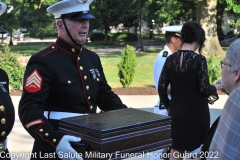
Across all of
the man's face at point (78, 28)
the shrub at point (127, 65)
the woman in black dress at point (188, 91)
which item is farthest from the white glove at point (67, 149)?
the shrub at point (127, 65)

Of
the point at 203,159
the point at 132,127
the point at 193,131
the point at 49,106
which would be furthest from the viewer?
the point at 193,131

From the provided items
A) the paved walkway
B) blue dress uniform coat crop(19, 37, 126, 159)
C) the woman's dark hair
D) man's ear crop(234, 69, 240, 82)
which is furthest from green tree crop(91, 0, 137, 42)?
man's ear crop(234, 69, 240, 82)

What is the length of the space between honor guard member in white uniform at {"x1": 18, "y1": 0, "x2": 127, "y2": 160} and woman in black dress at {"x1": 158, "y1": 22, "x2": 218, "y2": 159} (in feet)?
4.04

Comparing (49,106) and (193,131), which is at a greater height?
(49,106)

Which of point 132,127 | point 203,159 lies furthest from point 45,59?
point 203,159

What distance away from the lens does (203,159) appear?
2490 millimetres

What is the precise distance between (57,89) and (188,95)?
1774mm

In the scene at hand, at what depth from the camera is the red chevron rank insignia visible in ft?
8.72

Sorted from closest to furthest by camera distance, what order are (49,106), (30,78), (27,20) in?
(30,78), (49,106), (27,20)

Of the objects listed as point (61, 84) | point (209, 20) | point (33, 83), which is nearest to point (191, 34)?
point (61, 84)

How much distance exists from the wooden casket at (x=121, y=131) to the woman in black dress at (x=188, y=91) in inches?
67.8

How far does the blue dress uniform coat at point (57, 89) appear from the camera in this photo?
258 centimetres

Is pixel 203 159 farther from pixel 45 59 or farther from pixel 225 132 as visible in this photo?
pixel 45 59

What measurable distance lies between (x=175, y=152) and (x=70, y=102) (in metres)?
1.84
